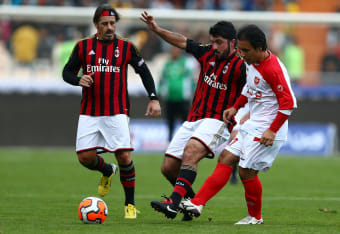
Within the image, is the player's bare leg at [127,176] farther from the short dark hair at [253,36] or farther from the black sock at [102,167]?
the short dark hair at [253,36]

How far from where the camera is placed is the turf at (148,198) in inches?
263

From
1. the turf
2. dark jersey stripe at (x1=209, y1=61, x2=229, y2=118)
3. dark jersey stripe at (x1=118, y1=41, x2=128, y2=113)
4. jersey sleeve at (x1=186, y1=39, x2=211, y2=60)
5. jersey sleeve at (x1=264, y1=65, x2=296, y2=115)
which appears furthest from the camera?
dark jersey stripe at (x1=118, y1=41, x2=128, y2=113)

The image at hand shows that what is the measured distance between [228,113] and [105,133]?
56.9 inches

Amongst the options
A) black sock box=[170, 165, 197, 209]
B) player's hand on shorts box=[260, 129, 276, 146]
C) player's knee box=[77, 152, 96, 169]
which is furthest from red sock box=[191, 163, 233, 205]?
player's knee box=[77, 152, 96, 169]

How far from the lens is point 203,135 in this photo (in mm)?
7270

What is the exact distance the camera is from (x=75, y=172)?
43.2 ft

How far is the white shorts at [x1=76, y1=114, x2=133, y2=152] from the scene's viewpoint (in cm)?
779

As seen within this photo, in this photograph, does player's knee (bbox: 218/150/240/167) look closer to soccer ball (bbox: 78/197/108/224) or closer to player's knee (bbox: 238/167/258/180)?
player's knee (bbox: 238/167/258/180)

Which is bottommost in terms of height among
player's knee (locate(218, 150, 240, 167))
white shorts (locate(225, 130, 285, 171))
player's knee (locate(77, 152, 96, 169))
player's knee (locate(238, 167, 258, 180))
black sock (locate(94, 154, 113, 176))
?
black sock (locate(94, 154, 113, 176))

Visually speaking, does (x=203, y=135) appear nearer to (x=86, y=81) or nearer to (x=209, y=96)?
(x=209, y=96)

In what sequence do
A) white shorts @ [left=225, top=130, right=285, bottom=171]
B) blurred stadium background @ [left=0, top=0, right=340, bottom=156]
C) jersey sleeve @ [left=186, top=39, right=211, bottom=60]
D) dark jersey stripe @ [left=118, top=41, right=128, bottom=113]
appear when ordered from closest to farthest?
A: white shorts @ [left=225, top=130, right=285, bottom=171] → jersey sleeve @ [left=186, top=39, right=211, bottom=60] → dark jersey stripe @ [left=118, top=41, right=128, bottom=113] → blurred stadium background @ [left=0, top=0, right=340, bottom=156]

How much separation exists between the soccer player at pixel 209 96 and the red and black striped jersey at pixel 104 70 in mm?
499

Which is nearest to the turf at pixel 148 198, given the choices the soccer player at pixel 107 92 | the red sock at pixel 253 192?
the red sock at pixel 253 192

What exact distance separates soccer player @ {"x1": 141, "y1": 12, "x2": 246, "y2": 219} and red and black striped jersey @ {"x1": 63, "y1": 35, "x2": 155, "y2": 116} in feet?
1.64
